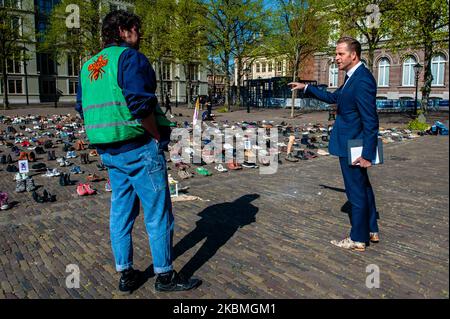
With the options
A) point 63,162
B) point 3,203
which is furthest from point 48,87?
point 3,203

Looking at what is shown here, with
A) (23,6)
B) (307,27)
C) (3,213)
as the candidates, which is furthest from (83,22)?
(3,213)

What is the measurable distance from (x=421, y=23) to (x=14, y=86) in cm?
5307

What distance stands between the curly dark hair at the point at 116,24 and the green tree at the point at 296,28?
2337cm

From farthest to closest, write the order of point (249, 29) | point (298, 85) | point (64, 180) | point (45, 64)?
point (45, 64)
point (249, 29)
point (64, 180)
point (298, 85)

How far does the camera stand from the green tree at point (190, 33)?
34150mm

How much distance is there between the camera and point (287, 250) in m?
4.39

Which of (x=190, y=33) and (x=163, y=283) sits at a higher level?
(x=190, y=33)

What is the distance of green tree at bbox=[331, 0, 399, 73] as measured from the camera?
2002 cm

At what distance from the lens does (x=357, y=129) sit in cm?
411

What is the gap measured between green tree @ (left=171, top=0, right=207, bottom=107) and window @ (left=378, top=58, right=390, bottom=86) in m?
25.4

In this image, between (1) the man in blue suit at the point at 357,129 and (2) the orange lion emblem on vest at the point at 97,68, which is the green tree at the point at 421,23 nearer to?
(1) the man in blue suit at the point at 357,129

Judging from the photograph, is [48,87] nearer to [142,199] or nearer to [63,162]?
[63,162]

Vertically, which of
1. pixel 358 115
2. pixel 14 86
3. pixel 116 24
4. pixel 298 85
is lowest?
pixel 358 115
